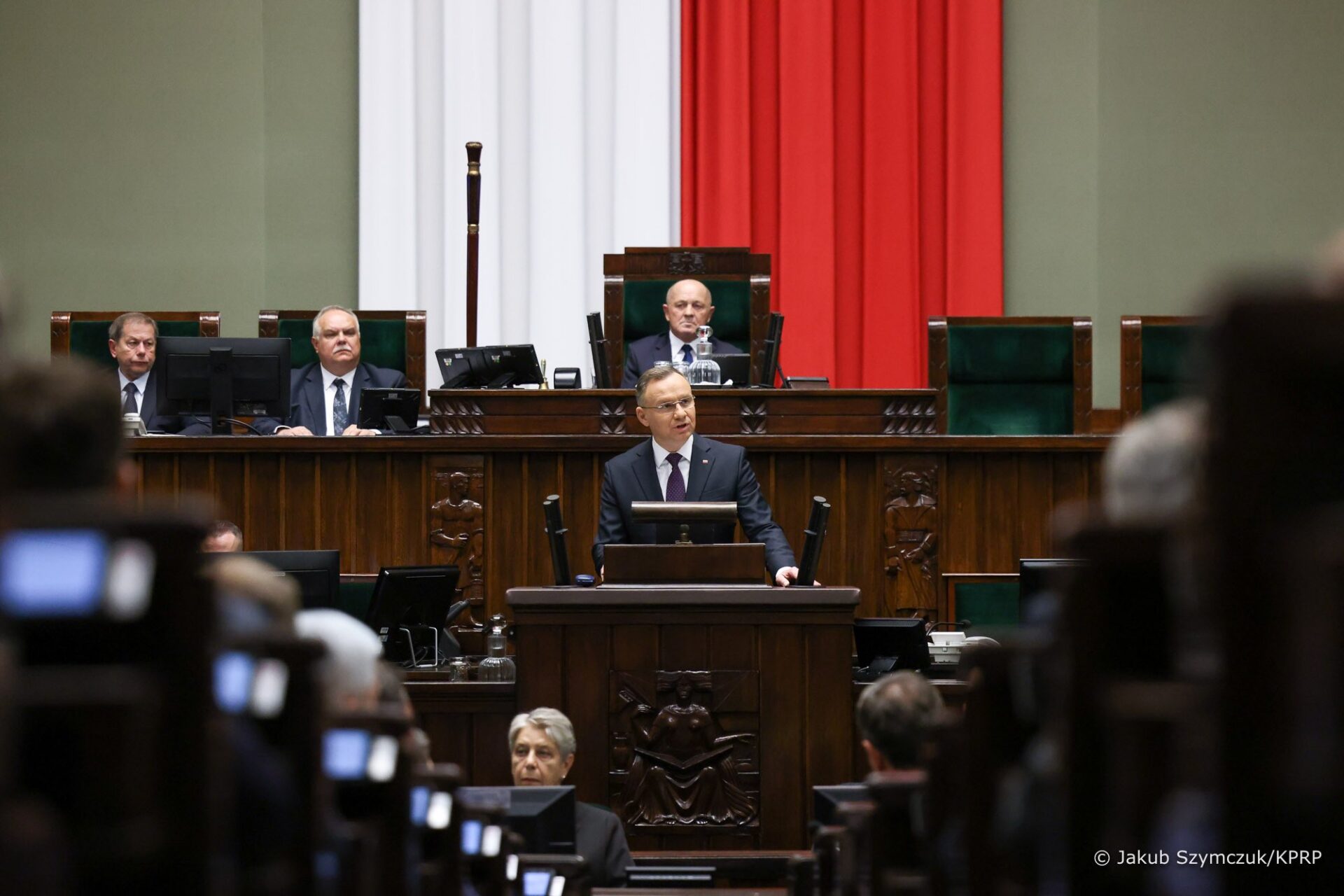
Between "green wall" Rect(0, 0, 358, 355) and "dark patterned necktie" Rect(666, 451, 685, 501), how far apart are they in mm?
4340

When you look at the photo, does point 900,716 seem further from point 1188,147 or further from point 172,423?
point 1188,147

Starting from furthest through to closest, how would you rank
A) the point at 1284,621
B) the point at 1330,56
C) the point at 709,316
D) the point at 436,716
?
the point at 1330,56
the point at 709,316
the point at 436,716
the point at 1284,621

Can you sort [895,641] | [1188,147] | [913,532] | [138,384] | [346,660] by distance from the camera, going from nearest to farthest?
[346,660]
[895,641]
[913,532]
[138,384]
[1188,147]

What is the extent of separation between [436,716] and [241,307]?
4785mm

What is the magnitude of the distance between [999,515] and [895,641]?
133 centimetres

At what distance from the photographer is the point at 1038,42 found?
958cm

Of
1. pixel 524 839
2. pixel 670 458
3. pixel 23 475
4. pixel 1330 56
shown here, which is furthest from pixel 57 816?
pixel 1330 56

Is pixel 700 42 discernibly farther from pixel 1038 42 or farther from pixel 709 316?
pixel 709 316

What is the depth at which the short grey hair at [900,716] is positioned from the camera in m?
2.84

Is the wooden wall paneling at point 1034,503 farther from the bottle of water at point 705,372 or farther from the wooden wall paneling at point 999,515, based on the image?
the bottle of water at point 705,372

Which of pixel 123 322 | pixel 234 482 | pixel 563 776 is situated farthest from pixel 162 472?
pixel 563 776

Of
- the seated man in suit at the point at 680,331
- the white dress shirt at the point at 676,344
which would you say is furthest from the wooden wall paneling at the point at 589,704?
the white dress shirt at the point at 676,344

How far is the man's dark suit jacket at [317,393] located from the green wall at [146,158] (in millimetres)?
2310

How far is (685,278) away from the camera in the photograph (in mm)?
7926
